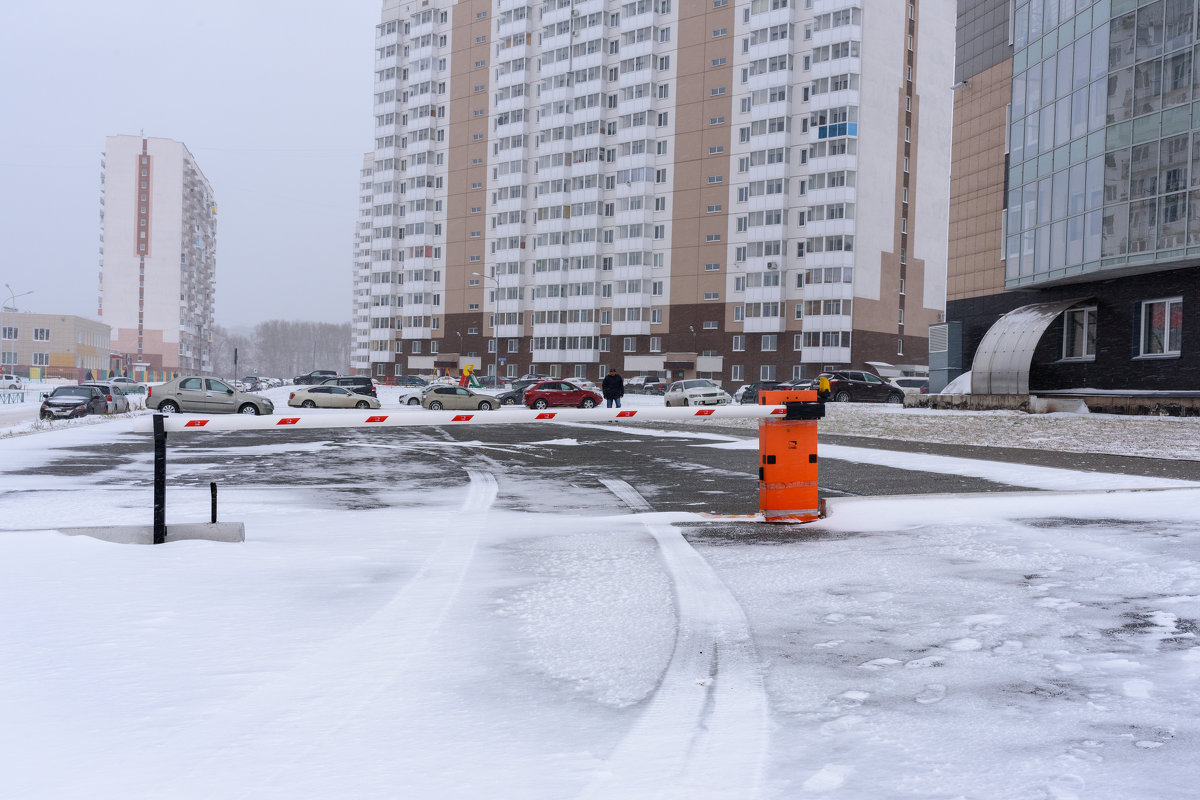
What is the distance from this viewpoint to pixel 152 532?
6.20m

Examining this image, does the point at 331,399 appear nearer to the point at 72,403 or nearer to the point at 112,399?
the point at 112,399

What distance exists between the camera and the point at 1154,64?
26.7m

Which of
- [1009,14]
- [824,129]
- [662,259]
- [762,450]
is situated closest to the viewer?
[762,450]

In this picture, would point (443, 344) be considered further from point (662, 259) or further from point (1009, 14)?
point (1009, 14)

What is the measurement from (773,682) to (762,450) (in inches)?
175

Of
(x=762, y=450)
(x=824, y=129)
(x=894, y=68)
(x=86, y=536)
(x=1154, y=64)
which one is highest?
(x=894, y=68)

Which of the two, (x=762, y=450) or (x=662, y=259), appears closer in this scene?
(x=762, y=450)

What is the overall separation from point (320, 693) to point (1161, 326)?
31.8 metres

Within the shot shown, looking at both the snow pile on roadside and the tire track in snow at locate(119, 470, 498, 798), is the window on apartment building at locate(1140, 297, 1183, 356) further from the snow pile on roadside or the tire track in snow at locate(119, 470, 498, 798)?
the tire track in snow at locate(119, 470, 498, 798)

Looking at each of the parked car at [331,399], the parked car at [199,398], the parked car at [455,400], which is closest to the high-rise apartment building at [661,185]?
the parked car at [455,400]

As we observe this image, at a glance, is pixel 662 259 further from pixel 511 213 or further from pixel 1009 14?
pixel 1009 14

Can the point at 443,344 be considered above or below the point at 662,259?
below

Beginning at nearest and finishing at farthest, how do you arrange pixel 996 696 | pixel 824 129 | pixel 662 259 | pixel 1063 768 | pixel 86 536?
pixel 1063 768 < pixel 996 696 < pixel 86 536 < pixel 824 129 < pixel 662 259

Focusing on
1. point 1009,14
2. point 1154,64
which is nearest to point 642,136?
point 1009,14
